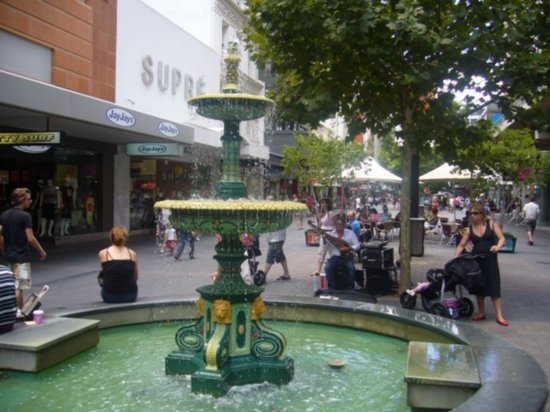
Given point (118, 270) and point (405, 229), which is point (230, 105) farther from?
point (405, 229)

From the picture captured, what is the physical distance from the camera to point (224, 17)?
3166cm

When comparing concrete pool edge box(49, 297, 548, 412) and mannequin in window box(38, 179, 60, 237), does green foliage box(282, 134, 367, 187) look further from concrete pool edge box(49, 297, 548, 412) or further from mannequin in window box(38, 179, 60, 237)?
concrete pool edge box(49, 297, 548, 412)

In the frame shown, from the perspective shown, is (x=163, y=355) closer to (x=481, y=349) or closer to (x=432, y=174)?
(x=481, y=349)

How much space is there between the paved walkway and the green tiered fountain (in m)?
2.15

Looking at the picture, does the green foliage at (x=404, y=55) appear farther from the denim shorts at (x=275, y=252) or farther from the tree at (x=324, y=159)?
the tree at (x=324, y=159)

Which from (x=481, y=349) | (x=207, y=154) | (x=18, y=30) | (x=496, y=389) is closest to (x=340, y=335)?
(x=481, y=349)

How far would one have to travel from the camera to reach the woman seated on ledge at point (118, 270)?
272 inches

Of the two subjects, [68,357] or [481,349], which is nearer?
[481,349]

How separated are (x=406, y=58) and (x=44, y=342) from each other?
727cm

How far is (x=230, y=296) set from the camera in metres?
5.42

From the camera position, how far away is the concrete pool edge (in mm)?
3949

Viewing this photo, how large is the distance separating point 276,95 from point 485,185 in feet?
50.3

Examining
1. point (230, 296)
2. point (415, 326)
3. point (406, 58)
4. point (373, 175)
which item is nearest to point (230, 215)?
point (230, 296)

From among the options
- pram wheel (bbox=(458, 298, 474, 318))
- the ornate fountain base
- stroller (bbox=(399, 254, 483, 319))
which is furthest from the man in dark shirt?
pram wheel (bbox=(458, 298, 474, 318))
